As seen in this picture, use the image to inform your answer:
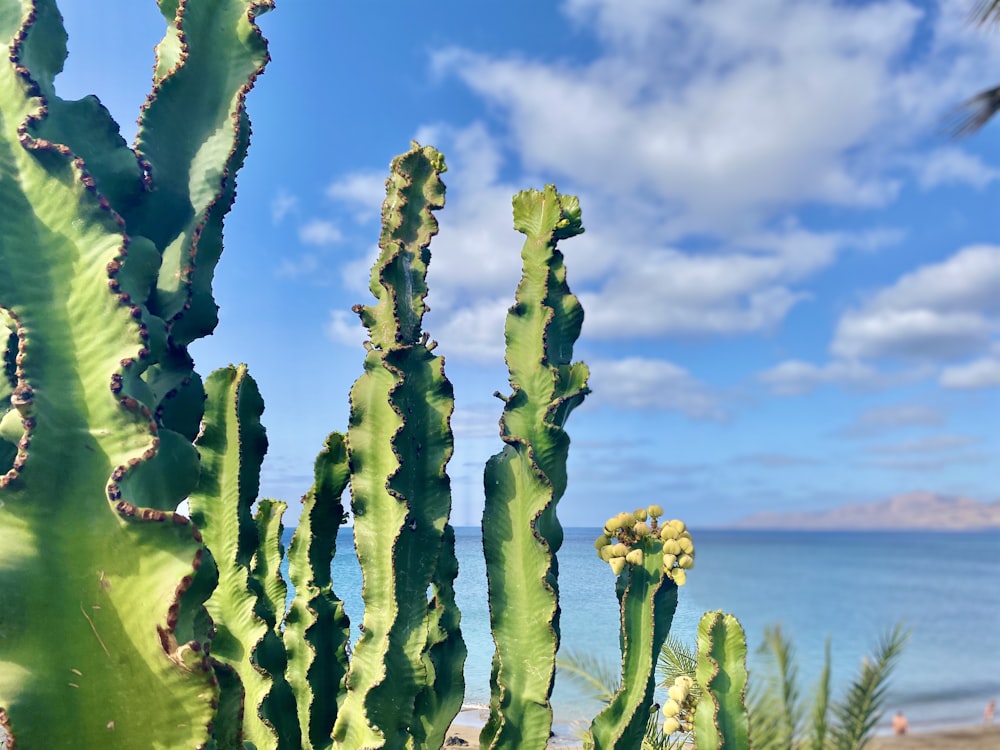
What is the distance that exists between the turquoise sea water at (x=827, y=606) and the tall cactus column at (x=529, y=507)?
1220 mm

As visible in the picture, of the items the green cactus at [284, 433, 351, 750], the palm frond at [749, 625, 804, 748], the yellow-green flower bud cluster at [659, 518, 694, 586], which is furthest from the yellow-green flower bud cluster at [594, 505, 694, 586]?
the palm frond at [749, 625, 804, 748]

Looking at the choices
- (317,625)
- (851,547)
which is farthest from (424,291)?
(851,547)

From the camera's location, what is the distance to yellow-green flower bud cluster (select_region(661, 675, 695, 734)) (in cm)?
352

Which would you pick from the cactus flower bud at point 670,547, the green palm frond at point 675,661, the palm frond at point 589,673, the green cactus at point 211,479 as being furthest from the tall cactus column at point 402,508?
the palm frond at point 589,673

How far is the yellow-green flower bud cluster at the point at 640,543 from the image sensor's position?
2984mm

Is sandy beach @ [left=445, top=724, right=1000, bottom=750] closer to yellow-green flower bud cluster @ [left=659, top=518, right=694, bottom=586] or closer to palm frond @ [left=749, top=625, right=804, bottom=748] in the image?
palm frond @ [left=749, top=625, right=804, bottom=748]

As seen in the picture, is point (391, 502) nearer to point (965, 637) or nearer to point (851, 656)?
point (851, 656)

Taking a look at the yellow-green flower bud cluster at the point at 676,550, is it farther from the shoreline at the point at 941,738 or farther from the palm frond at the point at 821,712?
the shoreline at the point at 941,738

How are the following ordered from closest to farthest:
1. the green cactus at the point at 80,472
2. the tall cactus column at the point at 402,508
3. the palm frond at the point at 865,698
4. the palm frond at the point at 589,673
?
the green cactus at the point at 80,472 → the tall cactus column at the point at 402,508 → the palm frond at the point at 865,698 → the palm frond at the point at 589,673

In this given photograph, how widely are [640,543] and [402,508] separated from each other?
37.1 inches

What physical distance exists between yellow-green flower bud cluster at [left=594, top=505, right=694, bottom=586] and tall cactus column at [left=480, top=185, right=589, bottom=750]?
0.81ft

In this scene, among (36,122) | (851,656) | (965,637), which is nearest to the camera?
(36,122)

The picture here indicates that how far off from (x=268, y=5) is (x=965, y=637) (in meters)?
44.6

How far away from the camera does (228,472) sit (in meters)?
2.78
